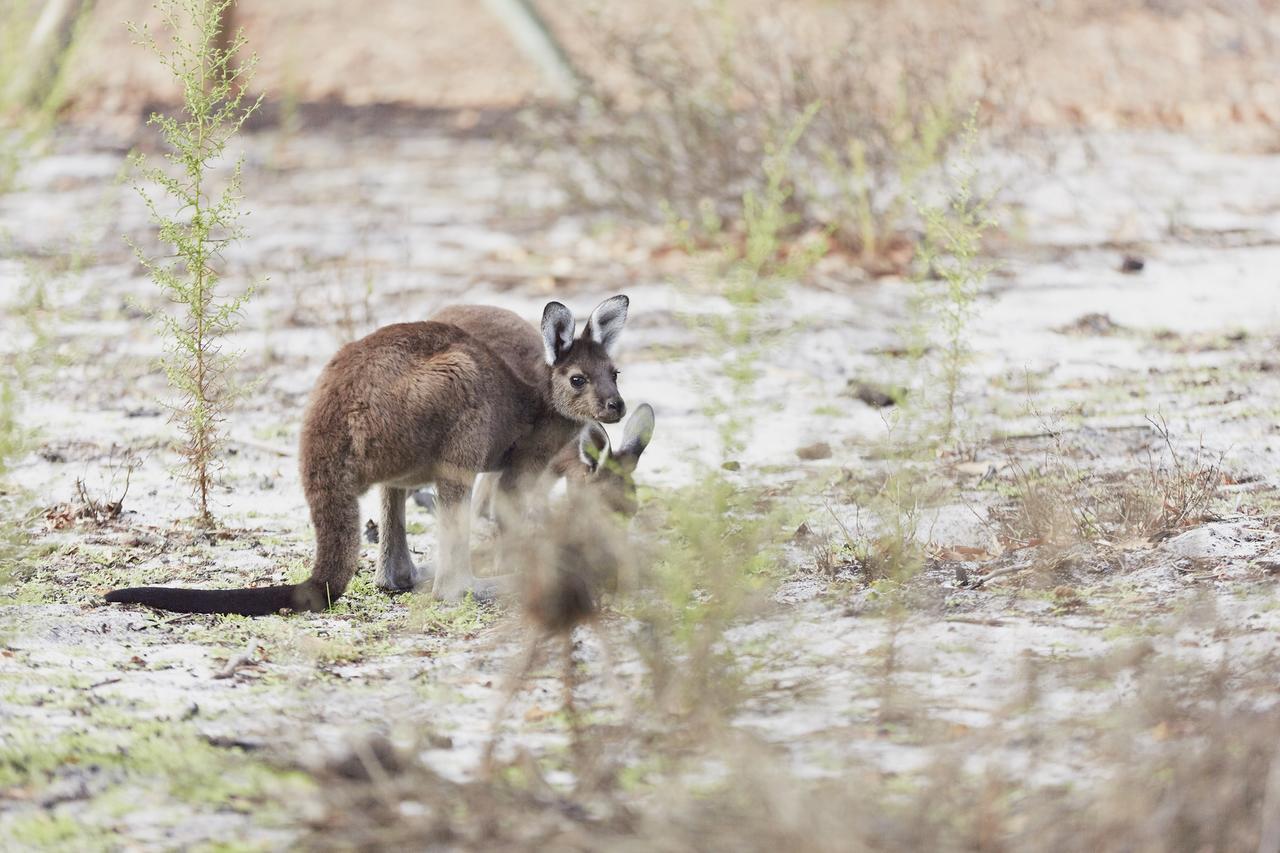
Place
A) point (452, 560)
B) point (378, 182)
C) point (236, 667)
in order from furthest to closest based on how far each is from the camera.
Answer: point (378, 182), point (452, 560), point (236, 667)

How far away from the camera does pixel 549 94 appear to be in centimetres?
906

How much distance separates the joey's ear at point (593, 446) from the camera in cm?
471

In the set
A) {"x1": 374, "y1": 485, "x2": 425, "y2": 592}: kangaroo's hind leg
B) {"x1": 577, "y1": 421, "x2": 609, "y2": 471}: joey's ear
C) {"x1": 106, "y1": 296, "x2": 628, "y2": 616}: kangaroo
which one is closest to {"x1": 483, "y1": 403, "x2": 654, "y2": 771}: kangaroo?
{"x1": 106, "y1": 296, "x2": 628, "y2": 616}: kangaroo

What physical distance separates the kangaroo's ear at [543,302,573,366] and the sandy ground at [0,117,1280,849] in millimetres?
555

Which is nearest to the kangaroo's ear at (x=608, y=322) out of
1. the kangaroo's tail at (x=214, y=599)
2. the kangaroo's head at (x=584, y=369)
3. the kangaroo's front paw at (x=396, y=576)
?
the kangaroo's head at (x=584, y=369)

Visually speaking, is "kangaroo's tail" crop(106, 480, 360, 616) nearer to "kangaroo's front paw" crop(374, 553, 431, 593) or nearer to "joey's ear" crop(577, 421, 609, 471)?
"kangaroo's front paw" crop(374, 553, 431, 593)

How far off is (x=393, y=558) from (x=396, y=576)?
52mm

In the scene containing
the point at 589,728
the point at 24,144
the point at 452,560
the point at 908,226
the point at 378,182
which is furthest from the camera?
the point at 378,182

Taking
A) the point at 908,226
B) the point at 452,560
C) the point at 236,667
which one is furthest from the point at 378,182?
the point at 236,667

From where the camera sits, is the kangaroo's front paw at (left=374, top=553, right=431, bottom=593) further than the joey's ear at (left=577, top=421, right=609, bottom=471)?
No

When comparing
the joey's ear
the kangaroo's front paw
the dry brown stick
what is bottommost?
the dry brown stick

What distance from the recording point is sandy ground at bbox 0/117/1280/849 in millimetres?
2975

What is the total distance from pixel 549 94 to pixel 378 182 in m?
1.86

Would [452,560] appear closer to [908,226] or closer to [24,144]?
[24,144]
